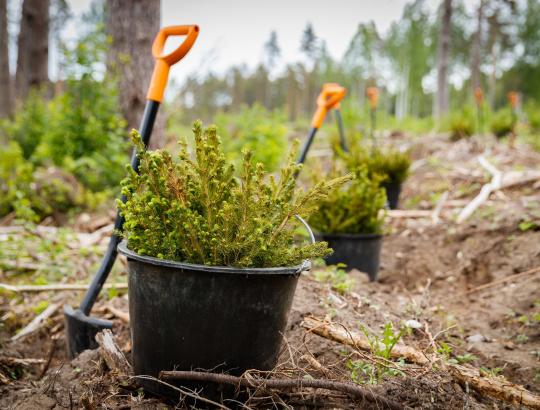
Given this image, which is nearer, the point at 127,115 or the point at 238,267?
the point at 238,267

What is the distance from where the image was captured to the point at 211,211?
5.36ft

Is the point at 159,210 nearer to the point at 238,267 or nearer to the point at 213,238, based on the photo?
the point at 213,238

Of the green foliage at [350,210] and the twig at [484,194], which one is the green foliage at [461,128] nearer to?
the twig at [484,194]

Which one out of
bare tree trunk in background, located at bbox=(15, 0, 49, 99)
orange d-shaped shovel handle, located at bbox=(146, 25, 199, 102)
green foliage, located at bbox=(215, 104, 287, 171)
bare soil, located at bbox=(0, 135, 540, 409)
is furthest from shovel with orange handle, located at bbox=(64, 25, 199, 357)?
bare tree trunk in background, located at bbox=(15, 0, 49, 99)

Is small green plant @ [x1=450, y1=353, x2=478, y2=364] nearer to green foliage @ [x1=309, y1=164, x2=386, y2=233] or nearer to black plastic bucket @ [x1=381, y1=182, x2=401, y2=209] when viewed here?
green foliage @ [x1=309, y1=164, x2=386, y2=233]

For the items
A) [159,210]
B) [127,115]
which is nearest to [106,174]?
[127,115]

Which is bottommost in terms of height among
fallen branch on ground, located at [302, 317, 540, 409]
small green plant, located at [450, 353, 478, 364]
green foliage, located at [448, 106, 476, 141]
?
small green plant, located at [450, 353, 478, 364]

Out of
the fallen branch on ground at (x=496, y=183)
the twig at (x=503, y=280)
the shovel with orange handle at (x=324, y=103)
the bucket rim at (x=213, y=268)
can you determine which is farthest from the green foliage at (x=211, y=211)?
the fallen branch on ground at (x=496, y=183)

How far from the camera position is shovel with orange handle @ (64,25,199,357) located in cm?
202

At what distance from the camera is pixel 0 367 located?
2.13 m

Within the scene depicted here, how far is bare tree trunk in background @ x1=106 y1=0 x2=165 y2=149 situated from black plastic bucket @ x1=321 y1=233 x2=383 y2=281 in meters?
2.23

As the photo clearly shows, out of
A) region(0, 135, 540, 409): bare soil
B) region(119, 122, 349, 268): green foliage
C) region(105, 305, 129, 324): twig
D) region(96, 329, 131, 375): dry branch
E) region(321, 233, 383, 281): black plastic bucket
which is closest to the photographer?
region(119, 122, 349, 268): green foliage

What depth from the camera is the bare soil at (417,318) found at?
5.50ft

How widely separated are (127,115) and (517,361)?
4.66 metres
